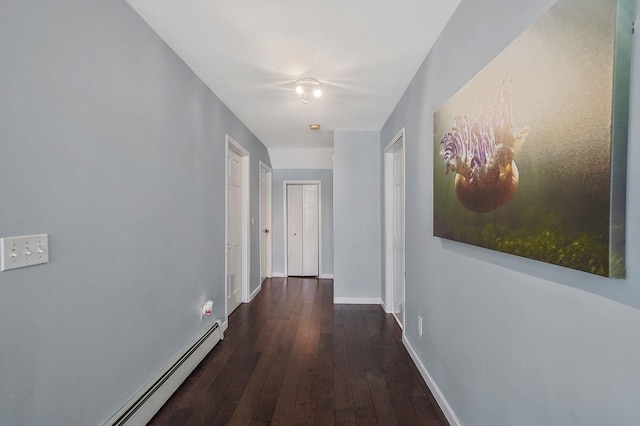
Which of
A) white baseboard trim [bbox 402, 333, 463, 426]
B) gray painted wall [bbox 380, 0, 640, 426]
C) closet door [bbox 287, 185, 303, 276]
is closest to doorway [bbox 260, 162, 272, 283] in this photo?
closet door [bbox 287, 185, 303, 276]

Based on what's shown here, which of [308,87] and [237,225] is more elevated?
[308,87]

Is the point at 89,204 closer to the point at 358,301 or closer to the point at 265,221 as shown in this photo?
the point at 358,301

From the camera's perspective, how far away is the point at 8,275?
1.08 metres

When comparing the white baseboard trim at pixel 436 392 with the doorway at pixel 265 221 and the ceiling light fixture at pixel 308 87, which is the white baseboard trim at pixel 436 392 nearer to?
the ceiling light fixture at pixel 308 87

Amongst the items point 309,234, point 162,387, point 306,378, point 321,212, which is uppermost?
point 321,212

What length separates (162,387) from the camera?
1947mm

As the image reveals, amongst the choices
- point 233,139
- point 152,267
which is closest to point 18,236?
point 152,267

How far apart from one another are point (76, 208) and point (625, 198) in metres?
1.89

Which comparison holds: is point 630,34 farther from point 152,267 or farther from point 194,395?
point 194,395

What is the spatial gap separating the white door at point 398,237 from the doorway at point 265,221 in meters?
2.48

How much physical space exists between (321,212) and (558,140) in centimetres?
513

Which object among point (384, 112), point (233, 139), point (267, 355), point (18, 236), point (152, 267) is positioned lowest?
point (267, 355)

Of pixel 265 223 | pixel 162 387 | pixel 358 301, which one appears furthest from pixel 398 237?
pixel 265 223

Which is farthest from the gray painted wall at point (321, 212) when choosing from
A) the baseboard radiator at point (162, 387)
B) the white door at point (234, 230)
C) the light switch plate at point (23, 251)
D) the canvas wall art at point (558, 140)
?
the light switch plate at point (23, 251)
